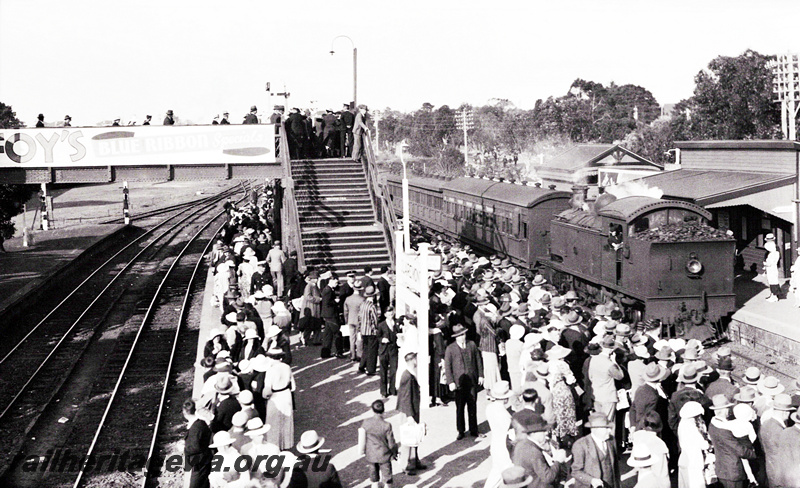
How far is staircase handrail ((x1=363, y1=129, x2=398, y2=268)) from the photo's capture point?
20344 mm

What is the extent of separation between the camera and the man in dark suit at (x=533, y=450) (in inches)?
297

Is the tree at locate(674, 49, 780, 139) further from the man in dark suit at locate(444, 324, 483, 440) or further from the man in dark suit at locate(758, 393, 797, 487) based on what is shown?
the man in dark suit at locate(758, 393, 797, 487)

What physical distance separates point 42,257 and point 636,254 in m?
22.6

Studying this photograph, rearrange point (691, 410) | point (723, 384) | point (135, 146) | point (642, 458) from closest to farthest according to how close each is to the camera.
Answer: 1. point (642, 458)
2. point (691, 410)
3. point (723, 384)
4. point (135, 146)

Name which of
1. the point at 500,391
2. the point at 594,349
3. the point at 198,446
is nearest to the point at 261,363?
the point at 198,446

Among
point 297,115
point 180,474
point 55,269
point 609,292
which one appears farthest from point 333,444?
point 55,269

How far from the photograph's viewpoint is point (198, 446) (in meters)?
9.31

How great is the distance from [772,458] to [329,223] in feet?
49.3

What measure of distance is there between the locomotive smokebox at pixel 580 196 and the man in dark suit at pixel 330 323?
9.63 metres

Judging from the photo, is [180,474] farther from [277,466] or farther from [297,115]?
[297,115]

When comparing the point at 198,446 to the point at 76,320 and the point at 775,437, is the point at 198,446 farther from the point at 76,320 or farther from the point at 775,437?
the point at 76,320

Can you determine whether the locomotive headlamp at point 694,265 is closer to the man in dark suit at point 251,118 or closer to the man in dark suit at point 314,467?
the man in dark suit at point 314,467

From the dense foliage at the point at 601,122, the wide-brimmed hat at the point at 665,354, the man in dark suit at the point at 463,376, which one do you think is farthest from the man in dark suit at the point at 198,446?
the dense foliage at the point at 601,122

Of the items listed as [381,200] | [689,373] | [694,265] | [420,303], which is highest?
[381,200]
